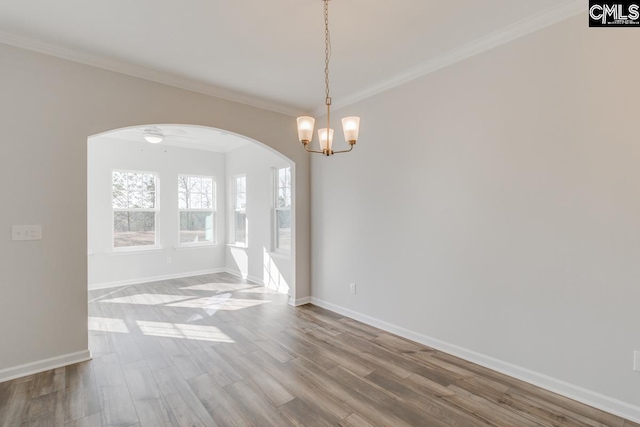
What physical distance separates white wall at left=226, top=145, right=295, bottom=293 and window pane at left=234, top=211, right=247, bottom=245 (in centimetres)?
22

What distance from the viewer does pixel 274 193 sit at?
553 centimetres

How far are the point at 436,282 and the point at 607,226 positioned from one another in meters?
1.43

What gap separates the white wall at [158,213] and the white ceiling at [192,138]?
0.41 ft

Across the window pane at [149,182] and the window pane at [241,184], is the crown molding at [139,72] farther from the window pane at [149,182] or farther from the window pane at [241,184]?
the window pane at [149,182]

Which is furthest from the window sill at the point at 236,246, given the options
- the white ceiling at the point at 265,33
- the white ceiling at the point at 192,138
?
the white ceiling at the point at 265,33

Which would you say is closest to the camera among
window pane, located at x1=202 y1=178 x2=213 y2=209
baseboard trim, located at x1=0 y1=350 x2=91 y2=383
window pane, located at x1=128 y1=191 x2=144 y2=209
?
Result: baseboard trim, located at x1=0 y1=350 x2=91 y2=383

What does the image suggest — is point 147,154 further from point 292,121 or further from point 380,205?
point 380,205

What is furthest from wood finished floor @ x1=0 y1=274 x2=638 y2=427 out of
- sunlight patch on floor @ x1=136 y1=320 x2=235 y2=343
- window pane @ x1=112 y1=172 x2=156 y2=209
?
window pane @ x1=112 y1=172 x2=156 y2=209

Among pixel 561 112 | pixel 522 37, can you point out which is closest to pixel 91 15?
pixel 522 37

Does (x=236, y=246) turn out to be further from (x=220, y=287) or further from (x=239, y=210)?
(x=220, y=287)

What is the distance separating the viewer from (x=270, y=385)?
2.42 metres

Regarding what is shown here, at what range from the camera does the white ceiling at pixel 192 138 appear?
5.25 meters

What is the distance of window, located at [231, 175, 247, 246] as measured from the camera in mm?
6484

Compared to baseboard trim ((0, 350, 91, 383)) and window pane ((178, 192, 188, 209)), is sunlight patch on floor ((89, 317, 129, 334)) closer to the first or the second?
baseboard trim ((0, 350, 91, 383))
